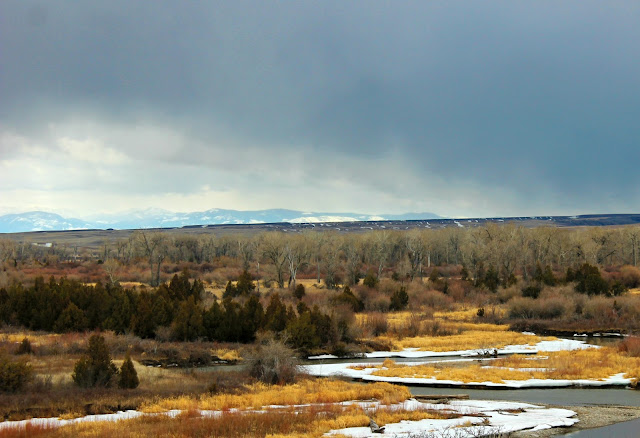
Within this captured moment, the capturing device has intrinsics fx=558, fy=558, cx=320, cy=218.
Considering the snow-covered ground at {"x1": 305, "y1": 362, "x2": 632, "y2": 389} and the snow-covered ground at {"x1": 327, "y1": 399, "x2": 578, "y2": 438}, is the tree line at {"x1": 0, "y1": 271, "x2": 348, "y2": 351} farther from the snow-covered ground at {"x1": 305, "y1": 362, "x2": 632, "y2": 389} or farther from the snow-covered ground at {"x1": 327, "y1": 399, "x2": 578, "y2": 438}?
the snow-covered ground at {"x1": 327, "y1": 399, "x2": 578, "y2": 438}

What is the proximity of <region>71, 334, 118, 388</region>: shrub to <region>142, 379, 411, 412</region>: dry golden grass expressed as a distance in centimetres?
505

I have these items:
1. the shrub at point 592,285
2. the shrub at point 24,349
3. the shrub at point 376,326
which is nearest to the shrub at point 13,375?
the shrub at point 24,349

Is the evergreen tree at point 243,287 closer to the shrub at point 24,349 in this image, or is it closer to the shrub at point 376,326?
the shrub at point 376,326

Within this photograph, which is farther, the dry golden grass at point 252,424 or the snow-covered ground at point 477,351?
the snow-covered ground at point 477,351

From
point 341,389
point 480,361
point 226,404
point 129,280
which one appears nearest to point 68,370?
point 226,404

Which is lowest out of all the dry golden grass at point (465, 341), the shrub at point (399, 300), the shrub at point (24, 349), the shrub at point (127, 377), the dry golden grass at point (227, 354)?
the dry golden grass at point (465, 341)

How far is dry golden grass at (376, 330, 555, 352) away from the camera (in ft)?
145

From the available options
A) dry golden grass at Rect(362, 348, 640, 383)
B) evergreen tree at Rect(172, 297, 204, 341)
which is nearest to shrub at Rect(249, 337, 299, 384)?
dry golden grass at Rect(362, 348, 640, 383)

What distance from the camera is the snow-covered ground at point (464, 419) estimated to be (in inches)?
727

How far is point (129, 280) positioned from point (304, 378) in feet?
249

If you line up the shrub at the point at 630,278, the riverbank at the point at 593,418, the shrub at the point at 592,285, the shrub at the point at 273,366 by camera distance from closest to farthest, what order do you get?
the riverbank at the point at 593,418, the shrub at the point at 273,366, the shrub at the point at 592,285, the shrub at the point at 630,278

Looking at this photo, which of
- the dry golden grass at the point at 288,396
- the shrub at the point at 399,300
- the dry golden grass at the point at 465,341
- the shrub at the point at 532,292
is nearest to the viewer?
the dry golden grass at the point at 288,396

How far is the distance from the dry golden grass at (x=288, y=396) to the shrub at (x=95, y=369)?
16.6 feet

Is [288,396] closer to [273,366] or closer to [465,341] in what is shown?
[273,366]
